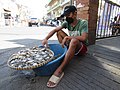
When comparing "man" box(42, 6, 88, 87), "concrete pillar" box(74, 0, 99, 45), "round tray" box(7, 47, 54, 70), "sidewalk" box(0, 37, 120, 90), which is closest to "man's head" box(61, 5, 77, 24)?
"man" box(42, 6, 88, 87)

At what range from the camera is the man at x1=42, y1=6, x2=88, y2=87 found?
1.97 metres

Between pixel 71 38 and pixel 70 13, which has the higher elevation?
pixel 70 13

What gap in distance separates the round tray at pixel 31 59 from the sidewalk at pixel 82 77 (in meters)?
0.26

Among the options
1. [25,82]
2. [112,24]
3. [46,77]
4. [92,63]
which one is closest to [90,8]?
[92,63]

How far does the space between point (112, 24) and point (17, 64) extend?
557 cm

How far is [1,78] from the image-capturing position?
2.27 metres

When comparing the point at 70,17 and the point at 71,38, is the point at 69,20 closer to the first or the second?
the point at 70,17

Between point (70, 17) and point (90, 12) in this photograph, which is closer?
point (70, 17)

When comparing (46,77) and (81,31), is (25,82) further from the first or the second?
(81,31)

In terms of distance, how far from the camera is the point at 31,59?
2055 millimetres

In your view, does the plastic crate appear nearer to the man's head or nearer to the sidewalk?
the sidewalk

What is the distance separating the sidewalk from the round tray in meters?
0.26

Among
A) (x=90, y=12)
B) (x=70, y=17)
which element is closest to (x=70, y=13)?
(x=70, y=17)

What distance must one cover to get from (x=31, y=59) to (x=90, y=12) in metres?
1.83
